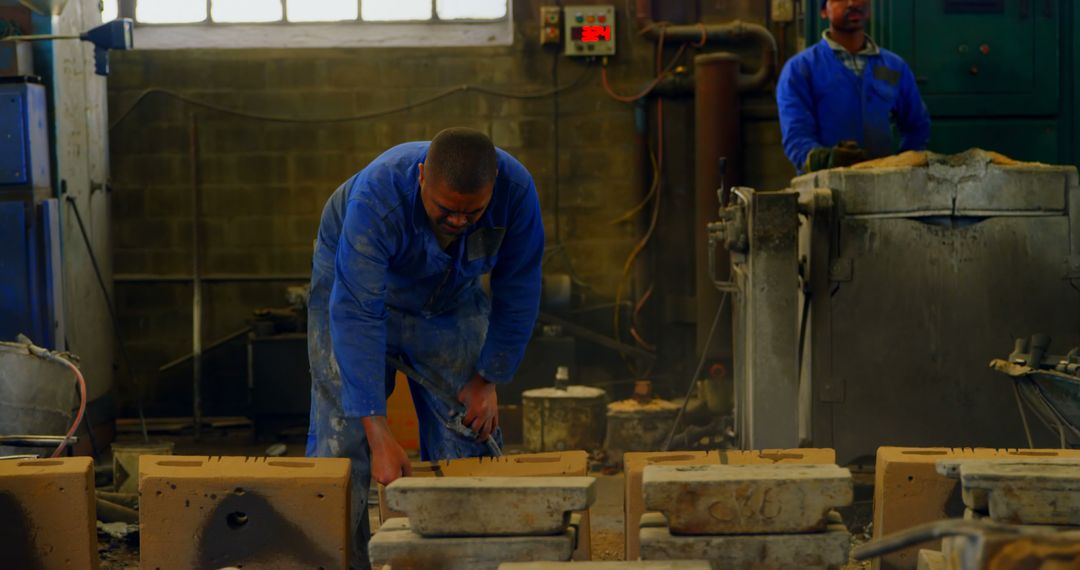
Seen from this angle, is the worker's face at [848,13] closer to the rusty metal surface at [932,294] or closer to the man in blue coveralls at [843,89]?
the man in blue coveralls at [843,89]

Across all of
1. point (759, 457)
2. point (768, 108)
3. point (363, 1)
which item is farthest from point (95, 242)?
point (759, 457)

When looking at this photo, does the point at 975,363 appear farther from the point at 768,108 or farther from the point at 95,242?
the point at 95,242

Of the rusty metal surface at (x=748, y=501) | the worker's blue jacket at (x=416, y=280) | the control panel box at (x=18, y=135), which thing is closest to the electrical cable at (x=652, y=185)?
the control panel box at (x=18, y=135)

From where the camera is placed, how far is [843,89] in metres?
5.26

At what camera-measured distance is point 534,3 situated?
7211 millimetres

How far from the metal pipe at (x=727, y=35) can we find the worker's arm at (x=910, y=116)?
5.11ft

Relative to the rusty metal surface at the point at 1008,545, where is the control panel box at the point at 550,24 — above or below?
above

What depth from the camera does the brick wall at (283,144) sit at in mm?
7195

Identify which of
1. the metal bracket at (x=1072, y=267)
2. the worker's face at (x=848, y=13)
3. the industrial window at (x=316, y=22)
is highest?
the industrial window at (x=316, y=22)

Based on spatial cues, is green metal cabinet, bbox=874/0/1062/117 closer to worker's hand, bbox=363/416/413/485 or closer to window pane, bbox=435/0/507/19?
window pane, bbox=435/0/507/19

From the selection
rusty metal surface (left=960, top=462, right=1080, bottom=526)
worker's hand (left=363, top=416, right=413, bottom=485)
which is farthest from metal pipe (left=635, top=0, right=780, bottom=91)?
rusty metal surface (left=960, top=462, right=1080, bottom=526)

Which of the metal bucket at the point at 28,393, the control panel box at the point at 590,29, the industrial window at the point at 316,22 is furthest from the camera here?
the industrial window at the point at 316,22

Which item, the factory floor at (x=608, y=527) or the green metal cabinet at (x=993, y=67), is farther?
the green metal cabinet at (x=993, y=67)

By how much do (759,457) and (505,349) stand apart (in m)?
0.71
